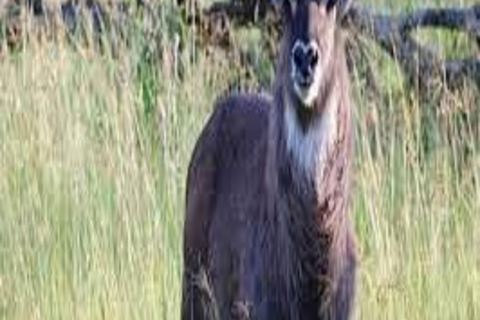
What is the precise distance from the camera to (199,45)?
9.93 metres

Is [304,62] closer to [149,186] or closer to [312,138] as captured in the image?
[312,138]

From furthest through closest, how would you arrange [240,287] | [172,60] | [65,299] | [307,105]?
[172,60]
[65,299]
[240,287]
[307,105]

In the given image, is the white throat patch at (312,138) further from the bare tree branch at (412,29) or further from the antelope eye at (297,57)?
the bare tree branch at (412,29)

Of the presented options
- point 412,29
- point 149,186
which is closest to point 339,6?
point 149,186

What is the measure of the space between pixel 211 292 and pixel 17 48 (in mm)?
3477

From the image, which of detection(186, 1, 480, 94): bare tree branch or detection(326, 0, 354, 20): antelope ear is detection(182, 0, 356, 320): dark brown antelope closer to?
detection(326, 0, 354, 20): antelope ear

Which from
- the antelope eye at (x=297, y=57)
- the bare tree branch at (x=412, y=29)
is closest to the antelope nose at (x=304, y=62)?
the antelope eye at (x=297, y=57)

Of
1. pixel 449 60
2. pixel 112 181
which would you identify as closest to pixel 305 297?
pixel 112 181

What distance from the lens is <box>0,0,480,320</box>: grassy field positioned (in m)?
7.76

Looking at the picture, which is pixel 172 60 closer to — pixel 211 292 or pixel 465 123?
pixel 465 123

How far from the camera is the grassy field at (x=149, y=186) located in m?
7.76

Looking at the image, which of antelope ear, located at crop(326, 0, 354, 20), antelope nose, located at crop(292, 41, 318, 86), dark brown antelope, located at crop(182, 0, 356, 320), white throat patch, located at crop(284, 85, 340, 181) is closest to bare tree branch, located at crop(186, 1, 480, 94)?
dark brown antelope, located at crop(182, 0, 356, 320)

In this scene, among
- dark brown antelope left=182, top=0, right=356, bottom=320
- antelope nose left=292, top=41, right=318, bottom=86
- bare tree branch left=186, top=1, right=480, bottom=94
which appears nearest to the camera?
antelope nose left=292, top=41, right=318, bottom=86

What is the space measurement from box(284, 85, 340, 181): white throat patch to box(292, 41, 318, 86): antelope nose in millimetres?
152
